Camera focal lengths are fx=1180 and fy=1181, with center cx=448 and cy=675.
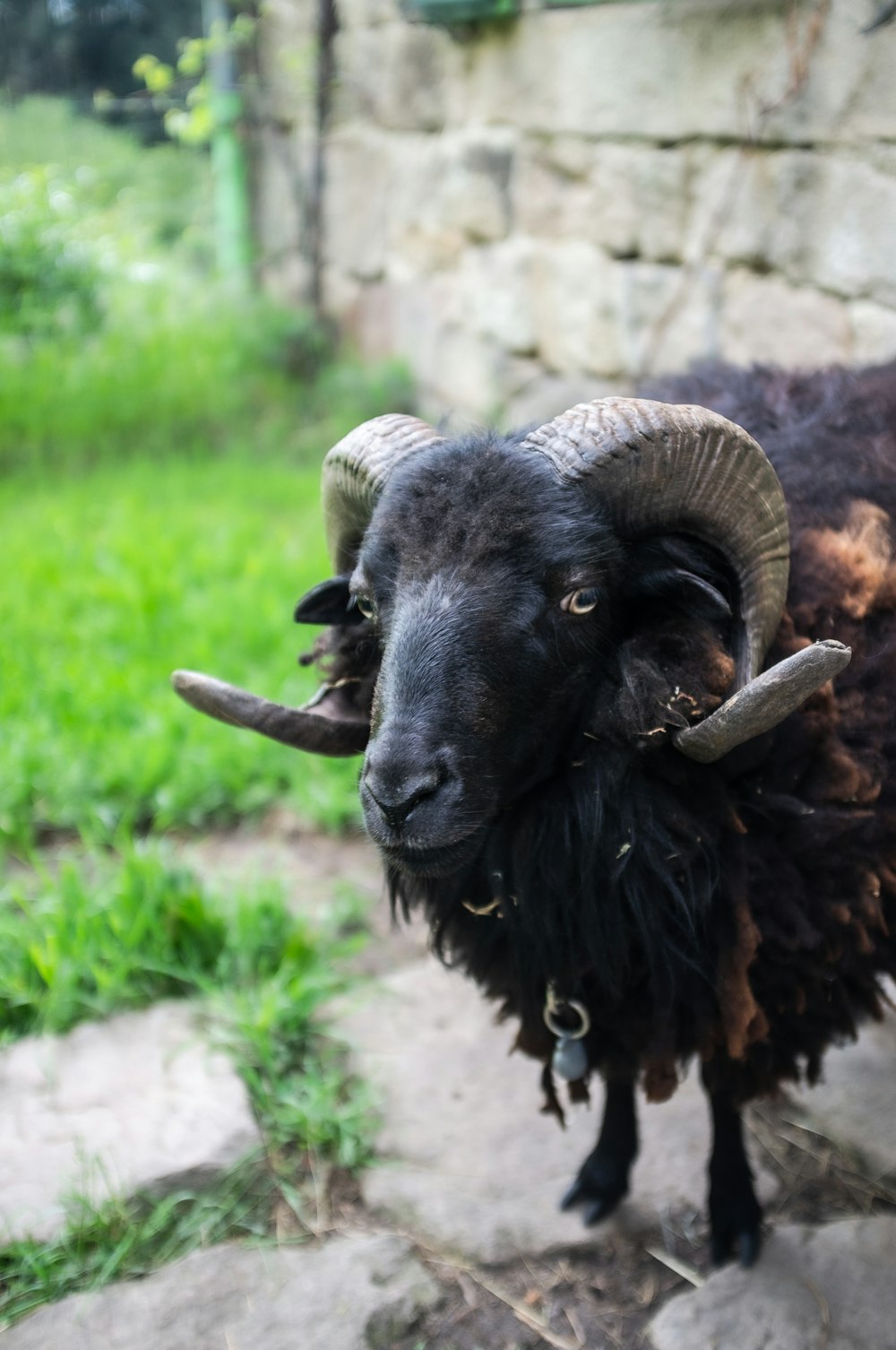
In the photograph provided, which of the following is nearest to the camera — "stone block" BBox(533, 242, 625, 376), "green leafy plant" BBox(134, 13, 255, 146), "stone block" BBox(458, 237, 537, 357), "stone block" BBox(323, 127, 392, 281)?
"stone block" BBox(533, 242, 625, 376)

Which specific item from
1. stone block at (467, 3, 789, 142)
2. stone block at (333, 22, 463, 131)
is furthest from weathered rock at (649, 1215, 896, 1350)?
stone block at (333, 22, 463, 131)

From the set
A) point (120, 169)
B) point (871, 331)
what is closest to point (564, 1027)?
point (871, 331)

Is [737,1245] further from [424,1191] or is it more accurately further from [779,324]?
[779,324]

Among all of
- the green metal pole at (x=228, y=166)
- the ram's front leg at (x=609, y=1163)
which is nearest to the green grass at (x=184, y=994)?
the ram's front leg at (x=609, y=1163)

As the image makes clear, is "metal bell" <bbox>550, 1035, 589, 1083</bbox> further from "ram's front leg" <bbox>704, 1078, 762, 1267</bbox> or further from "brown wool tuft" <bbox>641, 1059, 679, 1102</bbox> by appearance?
"ram's front leg" <bbox>704, 1078, 762, 1267</bbox>

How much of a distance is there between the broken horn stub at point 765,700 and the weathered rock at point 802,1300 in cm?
119

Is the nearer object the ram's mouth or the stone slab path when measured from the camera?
the ram's mouth

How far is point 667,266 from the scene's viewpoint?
4953 millimetres

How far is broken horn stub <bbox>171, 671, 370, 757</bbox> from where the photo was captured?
2.51 metres

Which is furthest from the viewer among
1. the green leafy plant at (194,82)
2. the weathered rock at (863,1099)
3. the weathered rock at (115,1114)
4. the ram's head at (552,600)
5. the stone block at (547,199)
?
the green leafy plant at (194,82)

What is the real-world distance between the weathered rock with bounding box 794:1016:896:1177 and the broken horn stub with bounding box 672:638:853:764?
47.2 inches

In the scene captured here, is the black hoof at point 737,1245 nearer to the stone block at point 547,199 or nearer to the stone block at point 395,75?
the stone block at point 547,199

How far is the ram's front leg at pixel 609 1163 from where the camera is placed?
8.96ft

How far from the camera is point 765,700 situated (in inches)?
77.3
